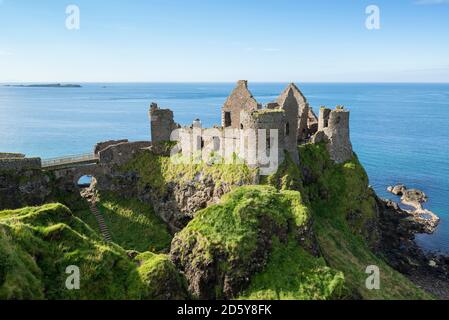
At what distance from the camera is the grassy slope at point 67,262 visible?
67.6ft

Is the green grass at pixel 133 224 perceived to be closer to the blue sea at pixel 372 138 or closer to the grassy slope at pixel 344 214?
the grassy slope at pixel 344 214

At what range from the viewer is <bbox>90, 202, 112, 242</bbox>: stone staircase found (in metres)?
48.0

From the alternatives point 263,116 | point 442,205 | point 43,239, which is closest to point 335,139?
point 263,116

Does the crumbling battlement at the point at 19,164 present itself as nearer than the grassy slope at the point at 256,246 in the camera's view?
No

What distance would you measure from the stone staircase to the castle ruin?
11.5 meters

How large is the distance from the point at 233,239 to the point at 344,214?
2453 centimetres

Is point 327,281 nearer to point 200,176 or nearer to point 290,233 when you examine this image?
point 290,233

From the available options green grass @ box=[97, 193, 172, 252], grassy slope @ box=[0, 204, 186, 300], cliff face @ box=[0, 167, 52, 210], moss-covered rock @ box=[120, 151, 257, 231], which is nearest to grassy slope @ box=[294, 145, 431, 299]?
moss-covered rock @ box=[120, 151, 257, 231]

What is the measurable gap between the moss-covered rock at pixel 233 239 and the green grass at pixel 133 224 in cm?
1493

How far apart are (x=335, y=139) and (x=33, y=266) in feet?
135

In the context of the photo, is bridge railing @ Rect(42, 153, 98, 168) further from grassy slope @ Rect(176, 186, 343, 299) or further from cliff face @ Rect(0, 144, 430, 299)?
grassy slope @ Rect(176, 186, 343, 299)

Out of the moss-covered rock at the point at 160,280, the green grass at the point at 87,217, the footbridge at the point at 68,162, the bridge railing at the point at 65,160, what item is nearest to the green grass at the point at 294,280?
the moss-covered rock at the point at 160,280
